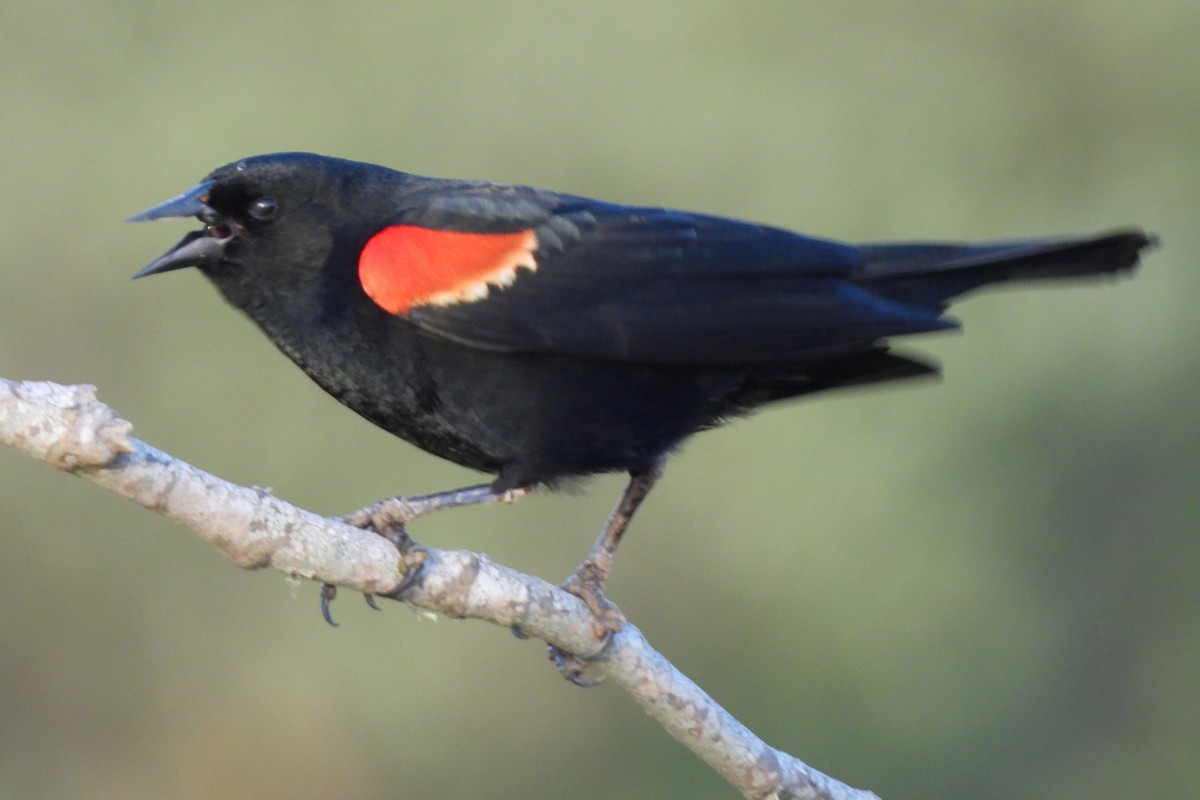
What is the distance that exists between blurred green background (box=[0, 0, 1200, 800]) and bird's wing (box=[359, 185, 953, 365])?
3.73 metres

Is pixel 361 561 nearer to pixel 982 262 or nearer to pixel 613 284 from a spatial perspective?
pixel 613 284

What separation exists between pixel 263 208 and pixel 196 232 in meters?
0.19

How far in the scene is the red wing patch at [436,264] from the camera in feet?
11.8

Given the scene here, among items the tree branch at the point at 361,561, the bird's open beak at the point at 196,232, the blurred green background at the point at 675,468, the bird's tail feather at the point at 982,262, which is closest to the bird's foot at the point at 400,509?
the tree branch at the point at 361,561

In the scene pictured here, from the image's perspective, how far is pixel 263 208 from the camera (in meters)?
3.85

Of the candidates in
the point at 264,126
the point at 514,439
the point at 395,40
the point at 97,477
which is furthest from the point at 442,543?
the point at 97,477

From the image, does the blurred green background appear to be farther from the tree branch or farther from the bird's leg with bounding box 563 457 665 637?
the tree branch

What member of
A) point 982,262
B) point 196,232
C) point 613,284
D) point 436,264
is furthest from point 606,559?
point 196,232

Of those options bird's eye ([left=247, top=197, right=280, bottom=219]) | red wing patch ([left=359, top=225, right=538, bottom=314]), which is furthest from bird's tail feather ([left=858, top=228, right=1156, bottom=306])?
bird's eye ([left=247, top=197, right=280, bottom=219])

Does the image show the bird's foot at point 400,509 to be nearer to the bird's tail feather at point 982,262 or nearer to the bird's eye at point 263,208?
the bird's eye at point 263,208

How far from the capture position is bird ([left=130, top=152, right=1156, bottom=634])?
3643 millimetres

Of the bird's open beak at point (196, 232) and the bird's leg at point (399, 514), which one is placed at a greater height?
the bird's open beak at point (196, 232)

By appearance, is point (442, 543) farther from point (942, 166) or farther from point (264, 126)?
point (942, 166)

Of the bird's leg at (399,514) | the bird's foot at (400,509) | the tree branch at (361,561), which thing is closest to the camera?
the tree branch at (361,561)
